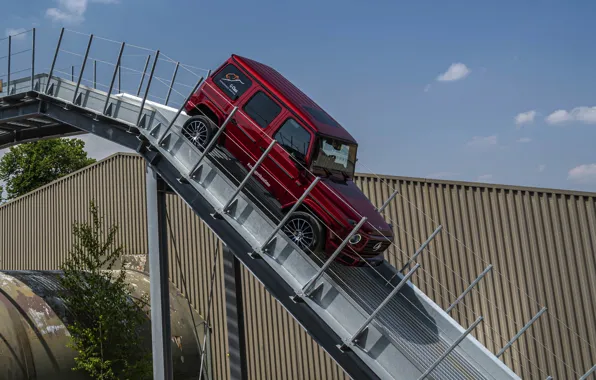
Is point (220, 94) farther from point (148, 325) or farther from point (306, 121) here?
point (148, 325)

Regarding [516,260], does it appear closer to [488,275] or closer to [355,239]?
[488,275]

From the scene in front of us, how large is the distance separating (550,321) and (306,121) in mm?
9318

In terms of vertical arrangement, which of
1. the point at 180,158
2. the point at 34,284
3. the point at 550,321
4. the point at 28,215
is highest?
the point at 550,321

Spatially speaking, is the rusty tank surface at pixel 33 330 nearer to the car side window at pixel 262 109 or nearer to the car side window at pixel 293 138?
the car side window at pixel 262 109

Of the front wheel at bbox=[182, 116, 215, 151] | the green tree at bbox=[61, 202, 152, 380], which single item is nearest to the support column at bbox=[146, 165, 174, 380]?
the front wheel at bbox=[182, 116, 215, 151]

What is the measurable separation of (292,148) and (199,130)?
6.09ft

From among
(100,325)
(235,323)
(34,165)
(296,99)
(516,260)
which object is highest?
(516,260)

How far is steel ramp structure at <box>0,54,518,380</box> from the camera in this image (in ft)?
26.9

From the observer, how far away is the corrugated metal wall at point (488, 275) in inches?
588

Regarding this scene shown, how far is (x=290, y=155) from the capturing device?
10.1 metres

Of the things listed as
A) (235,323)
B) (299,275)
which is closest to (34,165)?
(235,323)

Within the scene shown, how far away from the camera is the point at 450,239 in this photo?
16.8m

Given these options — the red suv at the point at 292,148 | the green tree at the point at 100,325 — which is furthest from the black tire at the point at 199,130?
the green tree at the point at 100,325

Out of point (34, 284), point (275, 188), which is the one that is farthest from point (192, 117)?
point (34, 284)
